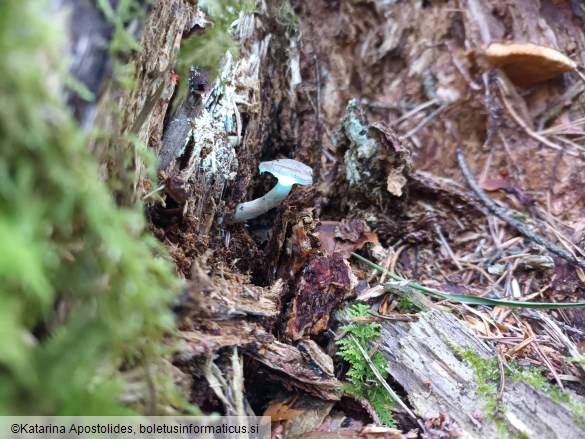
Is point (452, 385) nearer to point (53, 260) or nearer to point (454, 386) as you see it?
point (454, 386)

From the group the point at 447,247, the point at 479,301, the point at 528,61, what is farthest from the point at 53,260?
the point at 528,61

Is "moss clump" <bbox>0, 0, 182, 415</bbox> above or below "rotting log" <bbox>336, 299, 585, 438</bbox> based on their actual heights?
above

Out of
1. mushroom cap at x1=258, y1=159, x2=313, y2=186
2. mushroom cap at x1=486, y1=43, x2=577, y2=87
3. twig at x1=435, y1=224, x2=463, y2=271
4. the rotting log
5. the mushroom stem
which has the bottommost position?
the rotting log

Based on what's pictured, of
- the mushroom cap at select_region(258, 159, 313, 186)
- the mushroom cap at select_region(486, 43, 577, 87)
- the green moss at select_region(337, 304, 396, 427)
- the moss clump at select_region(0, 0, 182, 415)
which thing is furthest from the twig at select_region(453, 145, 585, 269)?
the moss clump at select_region(0, 0, 182, 415)

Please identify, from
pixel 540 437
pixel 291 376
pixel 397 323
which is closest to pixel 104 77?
pixel 291 376

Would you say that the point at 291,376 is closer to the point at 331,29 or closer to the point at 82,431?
the point at 82,431

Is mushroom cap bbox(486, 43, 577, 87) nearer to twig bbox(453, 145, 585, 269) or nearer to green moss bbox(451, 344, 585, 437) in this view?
twig bbox(453, 145, 585, 269)
